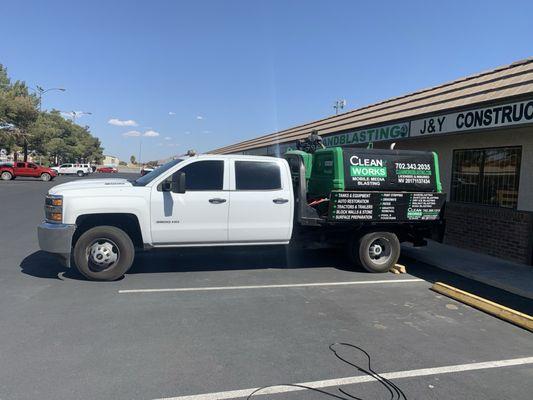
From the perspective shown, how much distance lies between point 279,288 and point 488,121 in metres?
5.17

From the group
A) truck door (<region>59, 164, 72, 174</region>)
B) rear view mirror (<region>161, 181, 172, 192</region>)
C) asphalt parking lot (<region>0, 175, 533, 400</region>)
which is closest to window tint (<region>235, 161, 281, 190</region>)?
rear view mirror (<region>161, 181, 172, 192</region>)

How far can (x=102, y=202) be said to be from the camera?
6773mm

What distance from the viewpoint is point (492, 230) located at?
31.9ft

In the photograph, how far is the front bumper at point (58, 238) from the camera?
6.59 meters

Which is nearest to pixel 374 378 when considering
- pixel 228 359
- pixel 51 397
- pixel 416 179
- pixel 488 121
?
pixel 228 359

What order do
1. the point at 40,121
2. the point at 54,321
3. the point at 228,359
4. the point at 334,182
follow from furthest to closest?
Answer: the point at 40,121
the point at 334,182
the point at 54,321
the point at 228,359

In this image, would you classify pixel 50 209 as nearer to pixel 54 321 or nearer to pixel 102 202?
pixel 102 202

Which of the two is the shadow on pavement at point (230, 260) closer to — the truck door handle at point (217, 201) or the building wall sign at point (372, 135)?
the truck door handle at point (217, 201)

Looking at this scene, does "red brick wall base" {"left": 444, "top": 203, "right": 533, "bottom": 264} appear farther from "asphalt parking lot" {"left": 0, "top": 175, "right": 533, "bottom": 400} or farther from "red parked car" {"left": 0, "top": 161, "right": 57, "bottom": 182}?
"red parked car" {"left": 0, "top": 161, "right": 57, "bottom": 182}

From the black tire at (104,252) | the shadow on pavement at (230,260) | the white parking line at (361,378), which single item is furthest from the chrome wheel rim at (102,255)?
the white parking line at (361,378)

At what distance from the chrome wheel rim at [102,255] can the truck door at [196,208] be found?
24.8 inches

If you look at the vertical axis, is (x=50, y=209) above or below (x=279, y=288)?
above

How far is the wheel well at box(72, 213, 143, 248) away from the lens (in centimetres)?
698

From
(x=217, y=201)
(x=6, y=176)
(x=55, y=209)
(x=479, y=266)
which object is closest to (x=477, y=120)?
(x=479, y=266)
